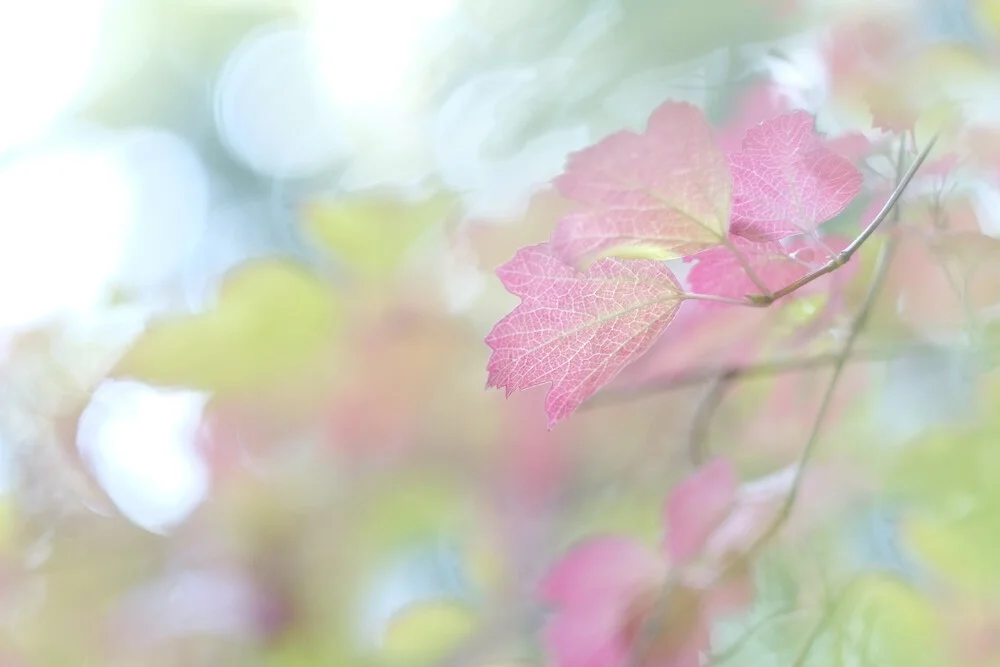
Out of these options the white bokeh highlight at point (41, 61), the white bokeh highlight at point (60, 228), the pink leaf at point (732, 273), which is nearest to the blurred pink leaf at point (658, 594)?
the pink leaf at point (732, 273)

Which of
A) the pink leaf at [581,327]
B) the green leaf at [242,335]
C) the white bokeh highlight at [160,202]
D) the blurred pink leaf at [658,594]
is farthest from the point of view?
the white bokeh highlight at [160,202]

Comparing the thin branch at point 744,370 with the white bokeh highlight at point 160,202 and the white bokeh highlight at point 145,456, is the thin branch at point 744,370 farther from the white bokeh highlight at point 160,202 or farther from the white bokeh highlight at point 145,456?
the white bokeh highlight at point 160,202

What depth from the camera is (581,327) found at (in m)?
0.20

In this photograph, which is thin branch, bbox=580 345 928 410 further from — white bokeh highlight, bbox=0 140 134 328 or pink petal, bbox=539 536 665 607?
white bokeh highlight, bbox=0 140 134 328

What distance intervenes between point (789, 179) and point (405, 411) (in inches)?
14.1

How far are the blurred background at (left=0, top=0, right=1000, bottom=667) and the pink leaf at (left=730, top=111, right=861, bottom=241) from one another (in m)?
0.09

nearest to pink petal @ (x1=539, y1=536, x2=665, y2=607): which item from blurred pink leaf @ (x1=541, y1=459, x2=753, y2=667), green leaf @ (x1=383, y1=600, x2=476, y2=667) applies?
blurred pink leaf @ (x1=541, y1=459, x2=753, y2=667)

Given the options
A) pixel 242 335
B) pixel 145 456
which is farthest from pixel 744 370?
pixel 145 456

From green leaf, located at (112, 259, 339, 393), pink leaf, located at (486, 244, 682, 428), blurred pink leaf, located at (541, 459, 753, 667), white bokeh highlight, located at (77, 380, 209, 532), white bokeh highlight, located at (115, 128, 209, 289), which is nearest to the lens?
pink leaf, located at (486, 244, 682, 428)

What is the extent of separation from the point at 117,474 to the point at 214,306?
0.19m

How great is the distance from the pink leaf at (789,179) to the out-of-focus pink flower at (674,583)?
0.49 feet

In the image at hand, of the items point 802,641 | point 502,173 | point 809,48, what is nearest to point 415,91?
point 502,173

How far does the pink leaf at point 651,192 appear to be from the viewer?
7.6 inches

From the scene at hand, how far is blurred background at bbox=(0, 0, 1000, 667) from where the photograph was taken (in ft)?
1.32
